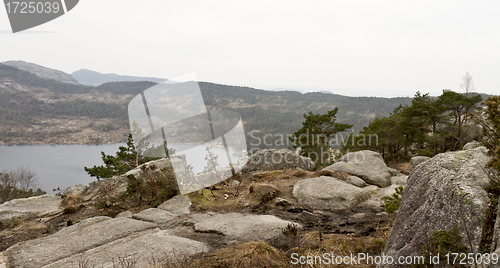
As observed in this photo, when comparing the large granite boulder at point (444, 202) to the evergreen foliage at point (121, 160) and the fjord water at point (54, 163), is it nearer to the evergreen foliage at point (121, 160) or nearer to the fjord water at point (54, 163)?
the evergreen foliage at point (121, 160)

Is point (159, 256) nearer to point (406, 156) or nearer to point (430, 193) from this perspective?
point (430, 193)

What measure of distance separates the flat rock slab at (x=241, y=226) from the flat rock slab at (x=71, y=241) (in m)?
1.29

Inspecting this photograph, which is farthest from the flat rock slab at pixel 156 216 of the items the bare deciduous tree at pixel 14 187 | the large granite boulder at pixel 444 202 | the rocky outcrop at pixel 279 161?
the bare deciduous tree at pixel 14 187

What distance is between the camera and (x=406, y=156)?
24656 mm

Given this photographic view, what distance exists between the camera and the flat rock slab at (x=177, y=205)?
271 inches

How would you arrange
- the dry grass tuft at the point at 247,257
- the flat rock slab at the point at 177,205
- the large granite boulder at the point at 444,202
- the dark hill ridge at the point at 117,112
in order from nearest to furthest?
1. the large granite boulder at the point at 444,202
2. the dry grass tuft at the point at 247,257
3. the flat rock slab at the point at 177,205
4. the dark hill ridge at the point at 117,112

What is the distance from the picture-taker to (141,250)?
4.14 metres

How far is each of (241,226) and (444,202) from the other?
3733mm

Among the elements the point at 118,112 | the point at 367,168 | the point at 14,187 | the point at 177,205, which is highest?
the point at 118,112

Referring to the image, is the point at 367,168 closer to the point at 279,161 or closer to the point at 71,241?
the point at 279,161

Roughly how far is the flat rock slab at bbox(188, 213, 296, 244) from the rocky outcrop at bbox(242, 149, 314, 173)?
8929 mm

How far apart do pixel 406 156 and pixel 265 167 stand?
17.7m

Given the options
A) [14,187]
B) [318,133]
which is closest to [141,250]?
[318,133]

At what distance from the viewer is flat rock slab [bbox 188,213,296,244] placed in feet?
15.7
